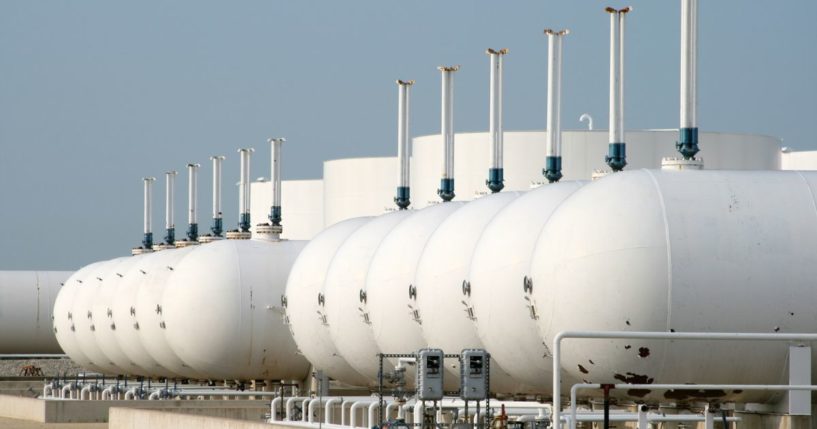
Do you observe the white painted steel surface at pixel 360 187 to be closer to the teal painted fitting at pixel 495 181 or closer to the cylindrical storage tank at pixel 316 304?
the cylindrical storage tank at pixel 316 304

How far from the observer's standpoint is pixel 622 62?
24.7 m

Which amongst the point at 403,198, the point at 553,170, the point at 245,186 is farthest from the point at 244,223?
the point at 553,170

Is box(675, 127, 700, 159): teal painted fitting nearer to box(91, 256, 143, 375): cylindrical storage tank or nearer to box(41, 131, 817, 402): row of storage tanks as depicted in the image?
box(41, 131, 817, 402): row of storage tanks

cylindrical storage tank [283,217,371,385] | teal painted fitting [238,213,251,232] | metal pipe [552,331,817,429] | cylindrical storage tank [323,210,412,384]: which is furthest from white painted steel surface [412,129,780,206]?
metal pipe [552,331,817,429]

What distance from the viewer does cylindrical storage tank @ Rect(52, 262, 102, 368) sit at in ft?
163

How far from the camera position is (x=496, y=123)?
29.5 m

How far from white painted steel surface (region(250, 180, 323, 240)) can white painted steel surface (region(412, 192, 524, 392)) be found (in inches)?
1330

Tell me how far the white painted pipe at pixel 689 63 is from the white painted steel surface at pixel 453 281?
4.54 meters

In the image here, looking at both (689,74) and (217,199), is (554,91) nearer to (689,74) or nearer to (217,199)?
(689,74)

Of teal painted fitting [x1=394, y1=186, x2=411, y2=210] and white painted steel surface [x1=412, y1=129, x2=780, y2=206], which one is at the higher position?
white painted steel surface [x1=412, y1=129, x2=780, y2=206]

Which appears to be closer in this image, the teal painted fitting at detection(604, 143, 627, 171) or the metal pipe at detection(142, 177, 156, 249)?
the teal painted fitting at detection(604, 143, 627, 171)

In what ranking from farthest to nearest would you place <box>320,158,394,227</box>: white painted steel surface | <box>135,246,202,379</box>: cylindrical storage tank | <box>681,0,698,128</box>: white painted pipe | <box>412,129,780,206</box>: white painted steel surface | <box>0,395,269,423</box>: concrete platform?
<box>320,158,394,227</box>: white painted steel surface < <box>412,129,780,206</box>: white painted steel surface < <box>135,246,202,379</box>: cylindrical storage tank < <box>0,395,269,423</box>: concrete platform < <box>681,0,698,128</box>: white painted pipe

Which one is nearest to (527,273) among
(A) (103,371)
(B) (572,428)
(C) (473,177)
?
(B) (572,428)

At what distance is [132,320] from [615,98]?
2109cm
